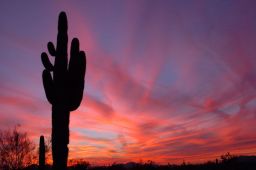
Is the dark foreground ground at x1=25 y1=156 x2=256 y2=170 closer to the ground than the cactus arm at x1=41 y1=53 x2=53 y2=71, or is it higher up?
closer to the ground

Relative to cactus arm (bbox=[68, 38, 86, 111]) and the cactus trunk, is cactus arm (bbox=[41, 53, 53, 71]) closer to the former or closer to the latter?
cactus arm (bbox=[68, 38, 86, 111])

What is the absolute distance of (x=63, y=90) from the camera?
37.9 ft

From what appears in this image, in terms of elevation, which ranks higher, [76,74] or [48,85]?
[76,74]

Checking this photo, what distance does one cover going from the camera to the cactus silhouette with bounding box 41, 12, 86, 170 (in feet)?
37.1

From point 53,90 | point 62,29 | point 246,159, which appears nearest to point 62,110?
point 53,90

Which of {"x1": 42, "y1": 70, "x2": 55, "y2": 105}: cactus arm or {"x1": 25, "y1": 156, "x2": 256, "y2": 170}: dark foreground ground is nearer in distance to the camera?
{"x1": 42, "y1": 70, "x2": 55, "y2": 105}: cactus arm

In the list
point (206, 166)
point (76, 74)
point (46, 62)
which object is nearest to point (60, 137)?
point (76, 74)

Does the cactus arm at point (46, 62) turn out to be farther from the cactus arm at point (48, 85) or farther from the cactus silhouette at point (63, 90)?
the cactus arm at point (48, 85)

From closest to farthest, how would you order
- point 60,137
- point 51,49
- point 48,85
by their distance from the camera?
point 60,137 < point 48,85 < point 51,49

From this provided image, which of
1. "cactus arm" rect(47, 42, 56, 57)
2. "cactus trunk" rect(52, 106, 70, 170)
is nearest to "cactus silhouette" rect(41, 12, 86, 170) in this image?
"cactus trunk" rect(52, 106, 70, 170)

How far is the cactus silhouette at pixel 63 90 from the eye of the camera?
37.1 feet

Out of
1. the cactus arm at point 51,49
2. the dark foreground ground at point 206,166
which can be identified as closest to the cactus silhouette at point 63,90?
the cactus arm at point 51,49

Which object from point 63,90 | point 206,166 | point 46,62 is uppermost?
point 46,62

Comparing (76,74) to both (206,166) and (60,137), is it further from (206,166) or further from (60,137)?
(206,166)
